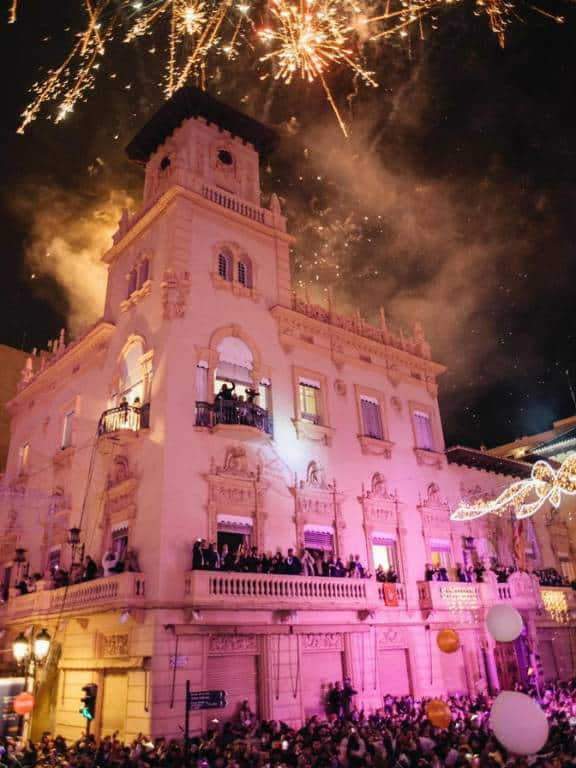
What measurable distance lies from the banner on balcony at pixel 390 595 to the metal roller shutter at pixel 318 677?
10.7ft

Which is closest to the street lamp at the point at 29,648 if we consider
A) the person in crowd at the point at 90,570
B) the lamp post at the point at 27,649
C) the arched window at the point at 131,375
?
the lamp post at the point at 27,649

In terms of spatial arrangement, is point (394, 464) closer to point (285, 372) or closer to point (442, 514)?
point (442, 514)

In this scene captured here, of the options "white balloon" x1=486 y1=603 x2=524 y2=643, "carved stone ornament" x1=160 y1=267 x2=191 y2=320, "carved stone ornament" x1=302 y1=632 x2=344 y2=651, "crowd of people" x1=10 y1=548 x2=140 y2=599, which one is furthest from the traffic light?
"carved stone ornament" x1=160 y1=267 x2=191 y2=320

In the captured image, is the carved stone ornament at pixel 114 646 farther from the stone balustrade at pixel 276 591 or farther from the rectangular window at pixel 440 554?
the rectangular window at pixel 440 554

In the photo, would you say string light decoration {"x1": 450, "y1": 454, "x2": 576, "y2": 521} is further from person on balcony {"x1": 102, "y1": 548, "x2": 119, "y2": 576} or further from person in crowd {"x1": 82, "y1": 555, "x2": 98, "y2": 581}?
person in crowd {"x1": 82, "y1": 555, "x2": 98, "y2": 581}

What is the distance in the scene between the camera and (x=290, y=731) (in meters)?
16.9

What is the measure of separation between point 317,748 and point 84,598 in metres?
9.88

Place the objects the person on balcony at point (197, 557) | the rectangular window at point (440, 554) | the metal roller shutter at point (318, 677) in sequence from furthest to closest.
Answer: the rectangular window at point (440, 554), the metal roller shutter at point (318, 677), the person on balcony at point (197, 557)

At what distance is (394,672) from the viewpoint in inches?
917

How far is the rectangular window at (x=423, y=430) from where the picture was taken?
2986 cm

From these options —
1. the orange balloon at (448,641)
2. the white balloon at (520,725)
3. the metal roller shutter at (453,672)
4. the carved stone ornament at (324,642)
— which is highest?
the carved stone ornament at (324,642)

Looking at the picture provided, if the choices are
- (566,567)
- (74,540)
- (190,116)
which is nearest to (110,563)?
(74,540)

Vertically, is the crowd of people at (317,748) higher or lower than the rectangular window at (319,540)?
lower

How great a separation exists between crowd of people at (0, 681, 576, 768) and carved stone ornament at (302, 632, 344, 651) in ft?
8.43
